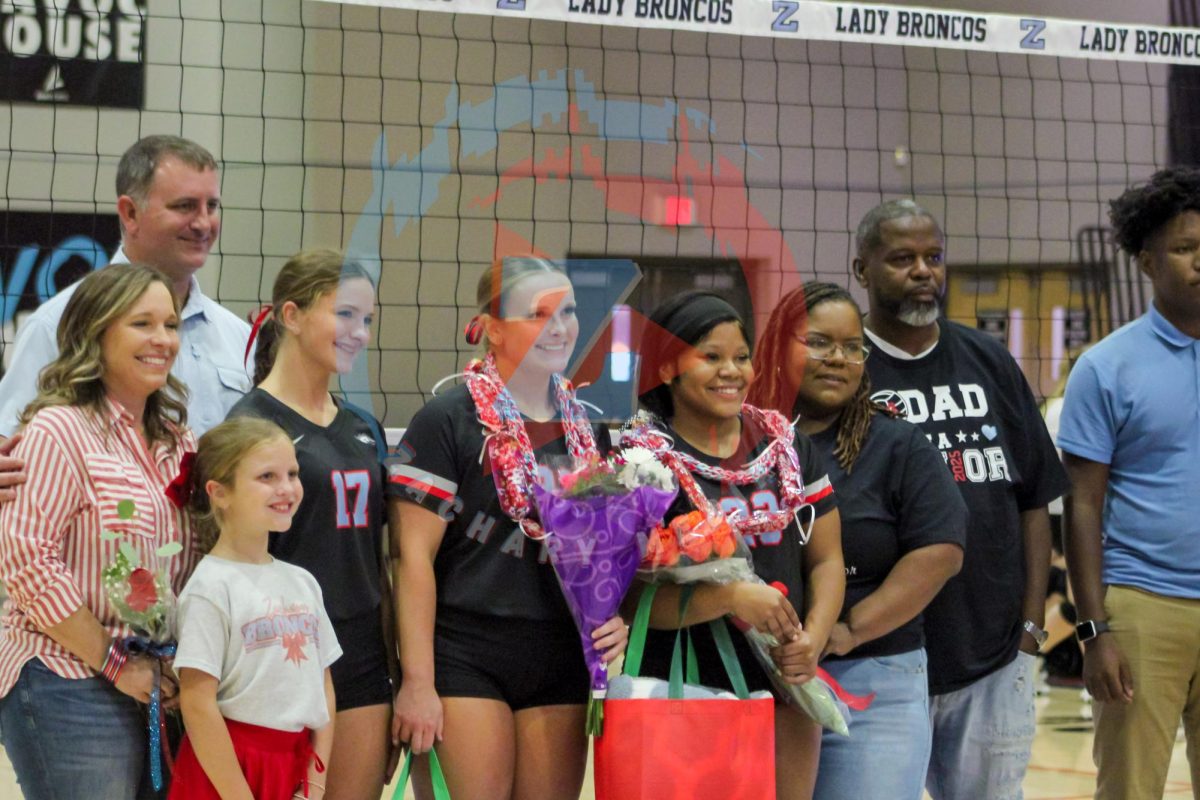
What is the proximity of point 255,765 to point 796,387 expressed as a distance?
51.5 inches

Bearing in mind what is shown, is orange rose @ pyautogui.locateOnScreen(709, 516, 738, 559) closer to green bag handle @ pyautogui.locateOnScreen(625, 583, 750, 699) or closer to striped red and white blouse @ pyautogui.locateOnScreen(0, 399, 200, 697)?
green bag handle @ pyautogui.locateOnScreen(625, 583, 750, 699)

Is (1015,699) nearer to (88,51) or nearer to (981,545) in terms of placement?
(981,545)

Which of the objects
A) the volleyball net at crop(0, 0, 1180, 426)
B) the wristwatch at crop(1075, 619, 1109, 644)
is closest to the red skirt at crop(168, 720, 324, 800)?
the volleyball net at crop(0, 0, 1180, 426)

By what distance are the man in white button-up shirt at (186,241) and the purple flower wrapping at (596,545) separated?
871 millimetres

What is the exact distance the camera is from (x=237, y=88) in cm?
738

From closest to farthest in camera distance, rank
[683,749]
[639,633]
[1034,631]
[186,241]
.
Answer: [683,749] < [639,633] < [186,241] < [1034,631]

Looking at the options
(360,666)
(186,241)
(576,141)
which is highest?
(576,141)

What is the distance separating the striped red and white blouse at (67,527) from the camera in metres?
2.29

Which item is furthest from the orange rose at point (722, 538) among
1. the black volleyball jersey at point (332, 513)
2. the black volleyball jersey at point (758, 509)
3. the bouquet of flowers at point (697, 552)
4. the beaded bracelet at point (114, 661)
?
the beaded bracelet at point (114, 661)

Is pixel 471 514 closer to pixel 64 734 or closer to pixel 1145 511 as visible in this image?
pixel 64 734

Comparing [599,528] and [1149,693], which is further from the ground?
[599,528]

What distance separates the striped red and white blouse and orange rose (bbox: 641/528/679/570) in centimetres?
84

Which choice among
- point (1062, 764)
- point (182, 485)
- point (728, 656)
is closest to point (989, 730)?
point (728, 656)

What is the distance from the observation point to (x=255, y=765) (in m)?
2.36
